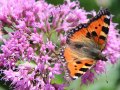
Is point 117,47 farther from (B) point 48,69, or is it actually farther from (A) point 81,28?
(B) point 48,69

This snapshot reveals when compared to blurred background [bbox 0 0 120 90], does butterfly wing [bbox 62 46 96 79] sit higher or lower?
lower

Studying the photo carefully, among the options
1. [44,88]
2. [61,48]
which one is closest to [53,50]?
[61,48]

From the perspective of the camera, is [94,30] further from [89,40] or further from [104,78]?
[104,78]

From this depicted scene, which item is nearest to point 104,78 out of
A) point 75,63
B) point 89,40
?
point 89,40

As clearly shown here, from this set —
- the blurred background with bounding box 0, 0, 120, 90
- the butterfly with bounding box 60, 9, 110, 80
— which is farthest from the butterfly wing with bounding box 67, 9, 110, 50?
the blurred background with bounding box 0, 0, 120, 90

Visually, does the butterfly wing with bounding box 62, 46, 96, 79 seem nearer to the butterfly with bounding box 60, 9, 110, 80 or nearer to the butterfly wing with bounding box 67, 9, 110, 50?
the butterfly with bounding box 60, 9, 110, 80

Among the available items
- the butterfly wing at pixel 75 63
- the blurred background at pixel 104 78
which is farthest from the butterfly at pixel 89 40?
the blurred background at pixel 104 78

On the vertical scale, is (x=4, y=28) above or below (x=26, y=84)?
above
